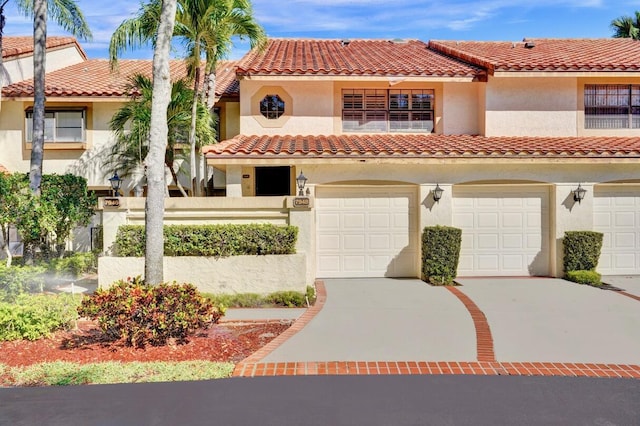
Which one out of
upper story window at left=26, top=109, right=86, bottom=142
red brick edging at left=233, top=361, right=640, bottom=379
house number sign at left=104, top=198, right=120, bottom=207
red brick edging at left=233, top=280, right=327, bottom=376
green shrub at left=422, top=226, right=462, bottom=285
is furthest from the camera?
upper story window at left=26, top=109, right=86, bottom=142

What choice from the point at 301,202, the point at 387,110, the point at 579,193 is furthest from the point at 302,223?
the point at 579,193

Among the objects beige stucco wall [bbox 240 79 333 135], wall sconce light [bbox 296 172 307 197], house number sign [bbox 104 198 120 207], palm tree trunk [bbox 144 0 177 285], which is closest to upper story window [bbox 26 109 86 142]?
beige stucco wall [bbox 240 79 333 135]

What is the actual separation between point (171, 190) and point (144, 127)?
5.04 m

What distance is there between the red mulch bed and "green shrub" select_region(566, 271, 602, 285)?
831 cm

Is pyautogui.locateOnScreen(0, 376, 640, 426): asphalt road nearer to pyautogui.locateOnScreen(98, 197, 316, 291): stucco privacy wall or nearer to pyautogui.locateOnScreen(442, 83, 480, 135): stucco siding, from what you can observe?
pyautogui.locateOnScreen(98, 197, 316, 291): stucco privacy wall

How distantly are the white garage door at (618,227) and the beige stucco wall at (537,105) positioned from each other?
2.59 metres

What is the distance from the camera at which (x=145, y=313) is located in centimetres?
723

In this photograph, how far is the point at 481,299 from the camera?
10.6m

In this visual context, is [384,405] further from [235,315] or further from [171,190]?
[171,190]

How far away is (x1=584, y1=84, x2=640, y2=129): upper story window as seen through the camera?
15.3 meters

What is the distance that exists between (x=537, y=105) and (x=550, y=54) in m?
2.72

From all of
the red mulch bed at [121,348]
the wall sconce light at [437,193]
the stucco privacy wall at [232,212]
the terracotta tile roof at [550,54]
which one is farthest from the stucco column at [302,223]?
the terracotta tile roof at [550,54]

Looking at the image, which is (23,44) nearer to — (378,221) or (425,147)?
(378,221)

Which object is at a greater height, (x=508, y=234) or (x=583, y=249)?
(x=508, y=234)
